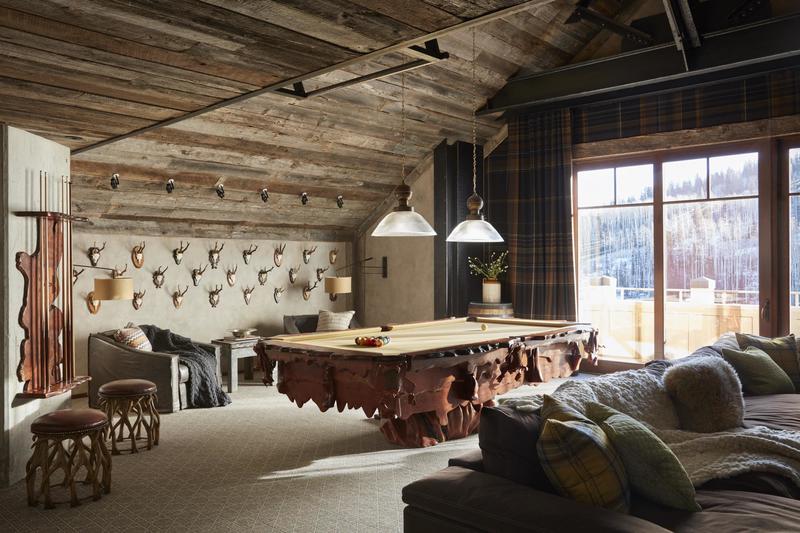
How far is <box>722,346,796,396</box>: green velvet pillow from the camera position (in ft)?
13.5

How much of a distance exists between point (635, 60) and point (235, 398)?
5093 millimetres

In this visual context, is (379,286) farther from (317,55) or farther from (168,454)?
(317,55)

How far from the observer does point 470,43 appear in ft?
20.7

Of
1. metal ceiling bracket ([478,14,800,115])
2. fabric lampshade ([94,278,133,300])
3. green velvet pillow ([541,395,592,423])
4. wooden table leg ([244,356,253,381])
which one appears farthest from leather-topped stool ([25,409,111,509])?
metal ceiling bracket ([478,14,800,115])

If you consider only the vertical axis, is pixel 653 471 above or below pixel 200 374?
above

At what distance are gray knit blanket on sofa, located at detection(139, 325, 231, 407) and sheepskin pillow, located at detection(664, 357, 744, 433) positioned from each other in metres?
4.15

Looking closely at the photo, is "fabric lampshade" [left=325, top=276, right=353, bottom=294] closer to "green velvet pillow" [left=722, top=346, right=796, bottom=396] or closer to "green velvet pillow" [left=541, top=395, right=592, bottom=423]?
"green velvet pillow" [left=722, top=346, right=796, bottom=396]

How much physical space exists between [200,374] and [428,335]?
98.1 inches

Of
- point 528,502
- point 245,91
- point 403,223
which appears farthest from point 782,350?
point 245,91

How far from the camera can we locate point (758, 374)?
415cm

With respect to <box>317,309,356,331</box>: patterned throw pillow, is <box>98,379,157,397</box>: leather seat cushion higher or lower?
lower

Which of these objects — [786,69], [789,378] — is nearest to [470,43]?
[786,69]

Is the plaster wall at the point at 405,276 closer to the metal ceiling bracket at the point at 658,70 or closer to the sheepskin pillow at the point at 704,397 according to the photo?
the metal ceiling bracket at the point at 658,70

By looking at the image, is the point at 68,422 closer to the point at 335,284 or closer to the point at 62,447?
the point at 62,447
